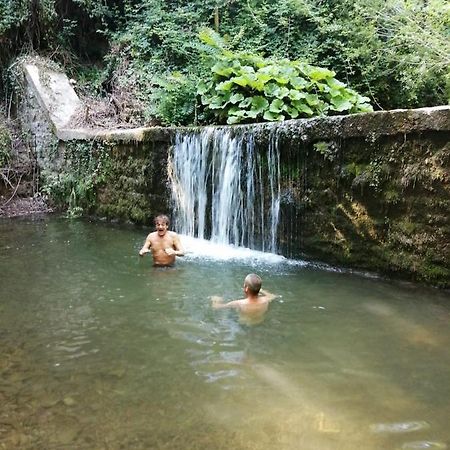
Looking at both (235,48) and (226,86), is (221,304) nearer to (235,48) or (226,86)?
(226,86)

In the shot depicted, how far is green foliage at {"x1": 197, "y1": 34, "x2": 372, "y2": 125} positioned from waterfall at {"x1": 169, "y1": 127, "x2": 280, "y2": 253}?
0.82 metres

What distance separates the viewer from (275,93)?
27.1ft

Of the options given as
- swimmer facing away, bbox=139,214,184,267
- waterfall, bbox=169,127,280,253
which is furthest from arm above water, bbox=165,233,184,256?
waterfall, bbox=169,127,280,253

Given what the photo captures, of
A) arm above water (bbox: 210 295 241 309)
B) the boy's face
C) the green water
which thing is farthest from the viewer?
the boy's face

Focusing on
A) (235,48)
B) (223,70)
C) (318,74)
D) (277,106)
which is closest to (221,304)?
(277,106)

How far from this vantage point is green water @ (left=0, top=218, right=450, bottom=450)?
283 centimetres

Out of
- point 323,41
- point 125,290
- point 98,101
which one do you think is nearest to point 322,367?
point 125,290

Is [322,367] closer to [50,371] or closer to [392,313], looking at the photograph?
[392,313]

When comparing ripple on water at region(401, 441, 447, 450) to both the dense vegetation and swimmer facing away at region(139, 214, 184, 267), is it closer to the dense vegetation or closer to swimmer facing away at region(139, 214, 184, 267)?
swimmer facing away at region(139, 214, 184, 267)

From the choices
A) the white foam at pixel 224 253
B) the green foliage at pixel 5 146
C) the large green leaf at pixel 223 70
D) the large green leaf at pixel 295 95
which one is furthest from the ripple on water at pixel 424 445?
the green foliage at pixel 5 146

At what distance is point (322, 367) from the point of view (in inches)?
143

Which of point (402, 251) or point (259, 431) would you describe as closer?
point (259, 431)

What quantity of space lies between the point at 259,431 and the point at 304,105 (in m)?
6.20

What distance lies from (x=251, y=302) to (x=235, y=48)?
322 inches
